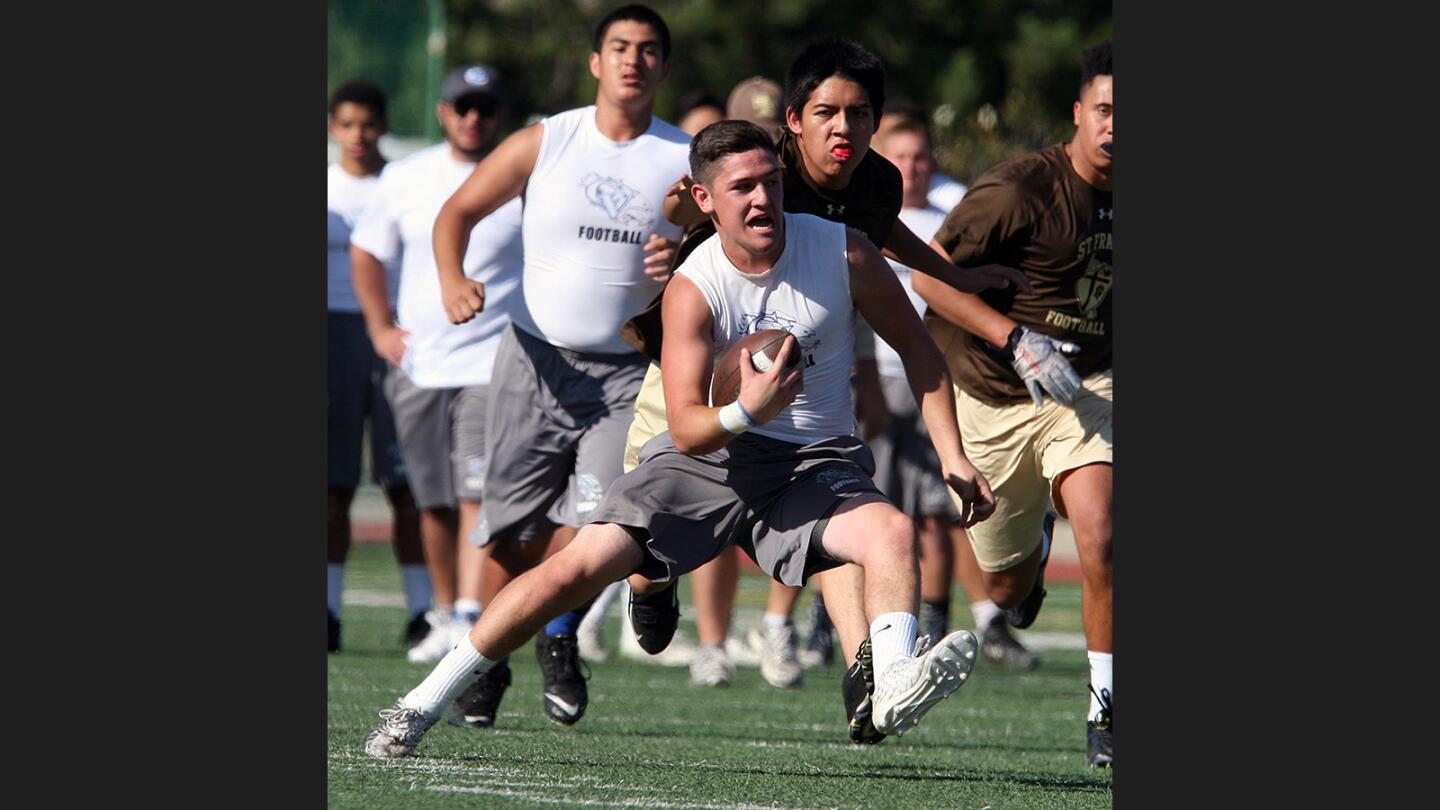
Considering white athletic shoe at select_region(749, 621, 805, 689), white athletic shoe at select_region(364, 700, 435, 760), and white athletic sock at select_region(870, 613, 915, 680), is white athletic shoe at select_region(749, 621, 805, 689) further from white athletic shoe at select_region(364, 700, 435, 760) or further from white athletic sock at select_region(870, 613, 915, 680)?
white athletic sock at select_region(870, 613, 915, 680)

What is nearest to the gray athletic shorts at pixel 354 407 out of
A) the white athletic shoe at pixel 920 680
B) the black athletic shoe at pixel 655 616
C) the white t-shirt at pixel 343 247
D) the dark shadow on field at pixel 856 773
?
the white t-shirt at pixel 343 247

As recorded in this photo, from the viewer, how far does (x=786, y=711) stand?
25.7 feet

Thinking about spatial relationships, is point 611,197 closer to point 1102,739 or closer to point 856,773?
point 856,773

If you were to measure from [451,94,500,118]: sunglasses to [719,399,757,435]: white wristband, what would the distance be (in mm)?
4257

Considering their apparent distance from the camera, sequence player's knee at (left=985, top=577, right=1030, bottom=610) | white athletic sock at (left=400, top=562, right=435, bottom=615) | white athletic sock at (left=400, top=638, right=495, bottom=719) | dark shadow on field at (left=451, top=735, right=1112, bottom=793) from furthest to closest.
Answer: white athletic sock at (left=400, top=562, right=435, bottom=615) < player's knee at (left=985, top=577, right=1030, bottom=610) < dark shadow on field at (left=451, top=735, right=1112, bottom=793) < white athletic sock at (left=400, top=638, right=495, bottom=719)

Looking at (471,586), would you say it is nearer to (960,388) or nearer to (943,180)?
(960,388)

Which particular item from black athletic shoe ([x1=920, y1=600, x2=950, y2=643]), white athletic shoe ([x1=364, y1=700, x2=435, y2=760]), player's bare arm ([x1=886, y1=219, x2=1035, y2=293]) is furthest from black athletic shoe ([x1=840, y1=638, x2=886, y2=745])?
black athletic shoe ([x1=920, y1=600, x2=950, y2=643])

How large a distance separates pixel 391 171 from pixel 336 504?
5.21 ft

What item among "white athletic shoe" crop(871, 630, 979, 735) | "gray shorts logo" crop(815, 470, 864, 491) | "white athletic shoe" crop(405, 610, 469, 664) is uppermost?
"gray shorts logo" crop(815, 470, 864, 491)

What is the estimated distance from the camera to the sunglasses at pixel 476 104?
922 centimetres

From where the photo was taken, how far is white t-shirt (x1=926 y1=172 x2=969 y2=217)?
10047 mm

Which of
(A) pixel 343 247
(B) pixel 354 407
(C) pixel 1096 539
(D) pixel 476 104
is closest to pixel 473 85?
(D) pixel 476 104

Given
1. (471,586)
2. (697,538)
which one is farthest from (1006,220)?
(471,586)

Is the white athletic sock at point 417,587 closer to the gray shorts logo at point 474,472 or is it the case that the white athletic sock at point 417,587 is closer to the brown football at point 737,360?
the gray shorts logo at point 474,472
